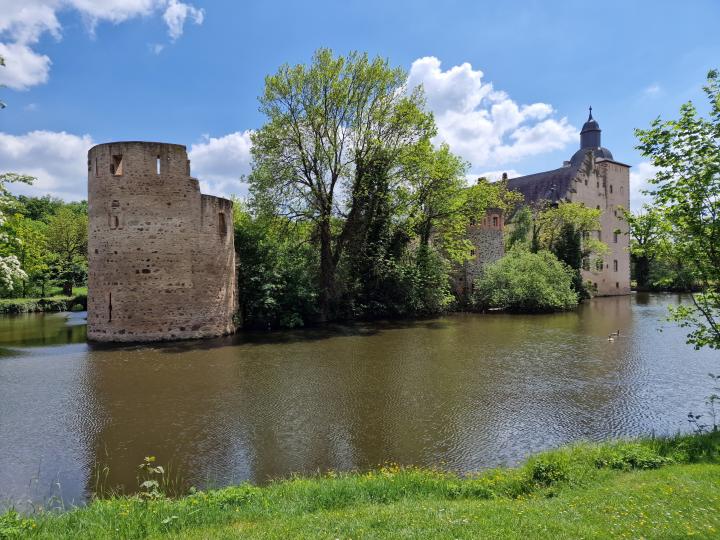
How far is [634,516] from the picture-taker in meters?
4.49

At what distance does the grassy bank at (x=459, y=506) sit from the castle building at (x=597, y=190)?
40510mm

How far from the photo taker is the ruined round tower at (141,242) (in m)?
18.4

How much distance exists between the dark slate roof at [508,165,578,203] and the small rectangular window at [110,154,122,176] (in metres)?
36.6

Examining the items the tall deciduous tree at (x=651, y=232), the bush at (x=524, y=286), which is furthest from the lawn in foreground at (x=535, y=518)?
the bush at (x=524, y=286)

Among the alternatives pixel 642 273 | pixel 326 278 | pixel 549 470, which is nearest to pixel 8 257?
pixel 549 470

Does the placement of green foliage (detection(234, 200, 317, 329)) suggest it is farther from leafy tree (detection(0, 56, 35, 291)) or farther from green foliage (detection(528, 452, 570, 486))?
green foliage (detection(528, 452, 570, 486))

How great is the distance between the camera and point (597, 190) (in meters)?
46.5

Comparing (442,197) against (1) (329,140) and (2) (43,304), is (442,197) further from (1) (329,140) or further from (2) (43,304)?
(2) (43,304)

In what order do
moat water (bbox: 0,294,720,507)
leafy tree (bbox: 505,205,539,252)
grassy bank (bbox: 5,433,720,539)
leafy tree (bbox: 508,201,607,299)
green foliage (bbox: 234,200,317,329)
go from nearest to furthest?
grassy bank (bbox: 5,433,720,539)
moat water (bbox: 0,294,720,507)
green foliage (bbox: 234,200,317,329)
leafy tree (bbox: 508,201,607,299)
leafy tree (bbox: 505,205,539,252)

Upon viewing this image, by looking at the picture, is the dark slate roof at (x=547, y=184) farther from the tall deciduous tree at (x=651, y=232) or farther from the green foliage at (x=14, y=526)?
the green foliage at (x=14, y=526)

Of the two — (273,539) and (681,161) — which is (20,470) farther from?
(681,161)

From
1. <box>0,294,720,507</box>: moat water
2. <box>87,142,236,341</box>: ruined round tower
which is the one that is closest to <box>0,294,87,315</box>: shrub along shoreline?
<box>0,294,720,507</box>: moat water

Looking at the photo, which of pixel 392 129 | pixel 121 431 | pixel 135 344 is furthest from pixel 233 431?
pixel 392 129

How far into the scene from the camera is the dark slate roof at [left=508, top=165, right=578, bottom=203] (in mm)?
45219
